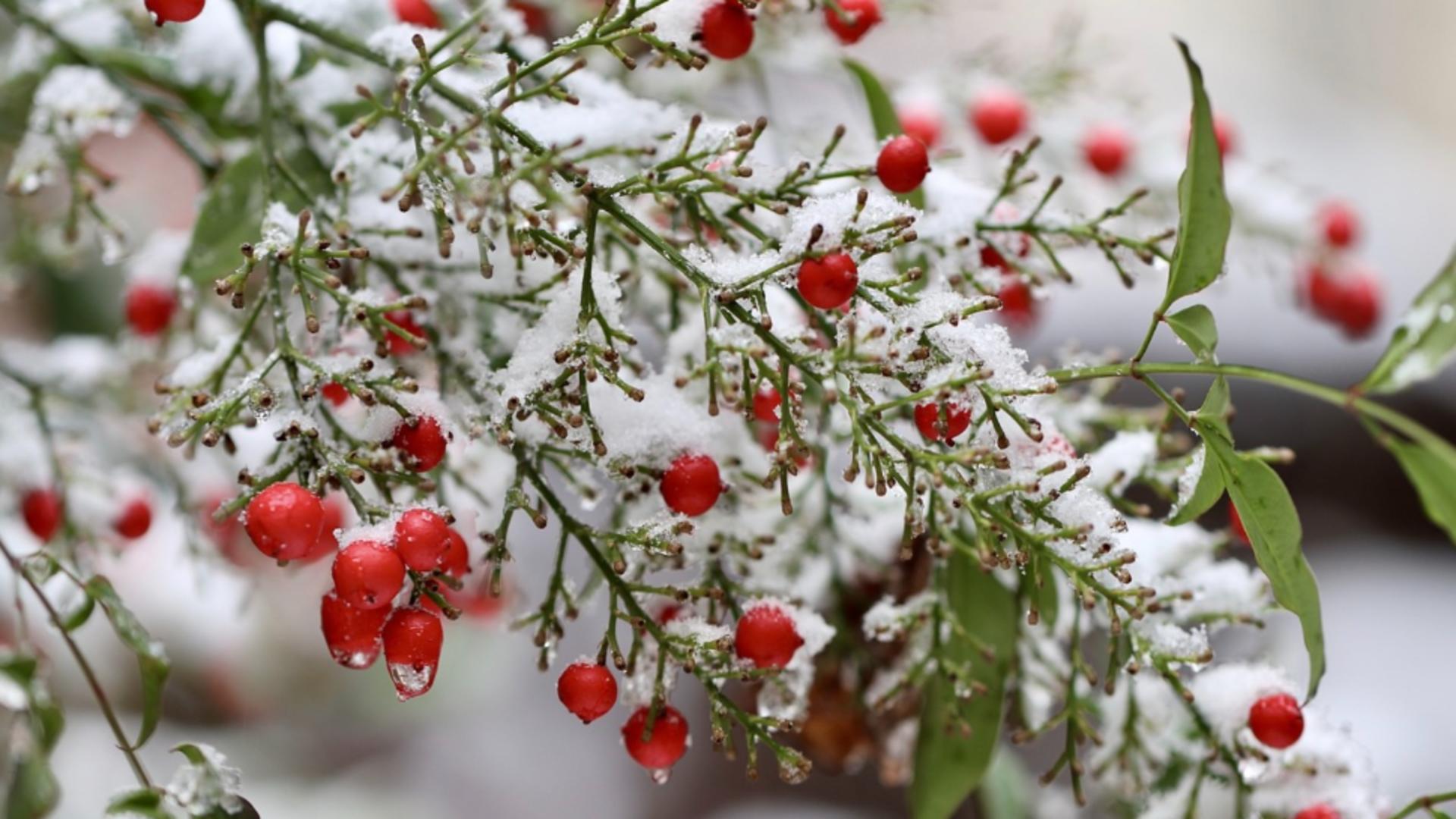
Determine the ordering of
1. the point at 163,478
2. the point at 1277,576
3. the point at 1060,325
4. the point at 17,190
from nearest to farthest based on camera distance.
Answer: the point at 1277,576 < the point at 17,190 < the point at 163,478 < the point at 1060,325

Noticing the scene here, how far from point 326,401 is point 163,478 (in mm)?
409

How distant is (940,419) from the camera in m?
0.35

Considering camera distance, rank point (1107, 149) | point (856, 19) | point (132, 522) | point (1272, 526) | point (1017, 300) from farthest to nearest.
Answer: point (1107, 149) < point (132, 522) < point (1017, 300) < point (856, 19) < point (1272, 526)

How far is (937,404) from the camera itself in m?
0.36

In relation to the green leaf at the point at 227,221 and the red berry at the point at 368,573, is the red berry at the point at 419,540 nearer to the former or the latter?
the red berry at the point at 368,573

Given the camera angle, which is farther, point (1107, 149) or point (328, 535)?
point (1107, 149)

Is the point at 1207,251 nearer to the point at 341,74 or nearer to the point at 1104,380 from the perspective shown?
the point at 1104,380

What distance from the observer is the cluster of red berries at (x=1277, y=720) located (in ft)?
1.37

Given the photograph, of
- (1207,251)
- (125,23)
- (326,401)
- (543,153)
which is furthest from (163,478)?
(1207,251)

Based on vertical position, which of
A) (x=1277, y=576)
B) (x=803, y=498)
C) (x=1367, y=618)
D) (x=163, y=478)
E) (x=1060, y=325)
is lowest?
(x=1367, y=618)

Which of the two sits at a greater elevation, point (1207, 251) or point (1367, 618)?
point (1207, 251)

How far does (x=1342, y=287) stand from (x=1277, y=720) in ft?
1.83

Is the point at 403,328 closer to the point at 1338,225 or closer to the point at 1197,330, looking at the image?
the point at 1197,330

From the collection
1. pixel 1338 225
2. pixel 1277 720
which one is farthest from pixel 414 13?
pixel 1338 225
